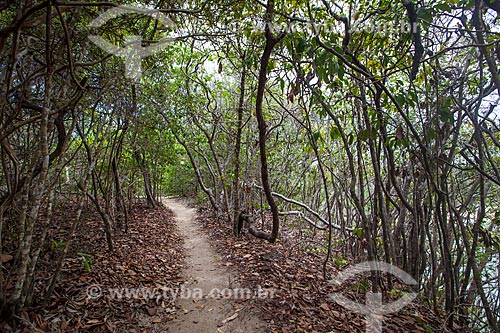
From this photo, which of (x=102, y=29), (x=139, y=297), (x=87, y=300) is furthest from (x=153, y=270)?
(x=102, y=29)

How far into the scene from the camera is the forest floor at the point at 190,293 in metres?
3.04

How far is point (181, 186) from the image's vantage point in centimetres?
1602

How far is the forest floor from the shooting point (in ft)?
9.98

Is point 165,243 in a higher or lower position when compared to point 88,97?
lower

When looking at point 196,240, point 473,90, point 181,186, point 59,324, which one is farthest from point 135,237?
point 181,186

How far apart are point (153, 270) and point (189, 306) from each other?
3.85ft

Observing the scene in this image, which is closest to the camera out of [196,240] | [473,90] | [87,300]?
[87,300]

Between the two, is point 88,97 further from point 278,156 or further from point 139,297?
point 278,156

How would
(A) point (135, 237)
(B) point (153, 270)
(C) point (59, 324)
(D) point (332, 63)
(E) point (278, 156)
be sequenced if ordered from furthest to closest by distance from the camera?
(E) point (278, 156) → (A) point (135, 237) → (B) point (153, 270) → (C) point (59, 324) → (D) point (332, 63)

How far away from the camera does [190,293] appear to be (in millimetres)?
3926

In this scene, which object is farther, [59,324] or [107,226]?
[107,226]

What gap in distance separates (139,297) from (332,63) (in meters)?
3.49

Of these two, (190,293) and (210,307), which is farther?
(190,293)

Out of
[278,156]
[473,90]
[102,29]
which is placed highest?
[102,29]
